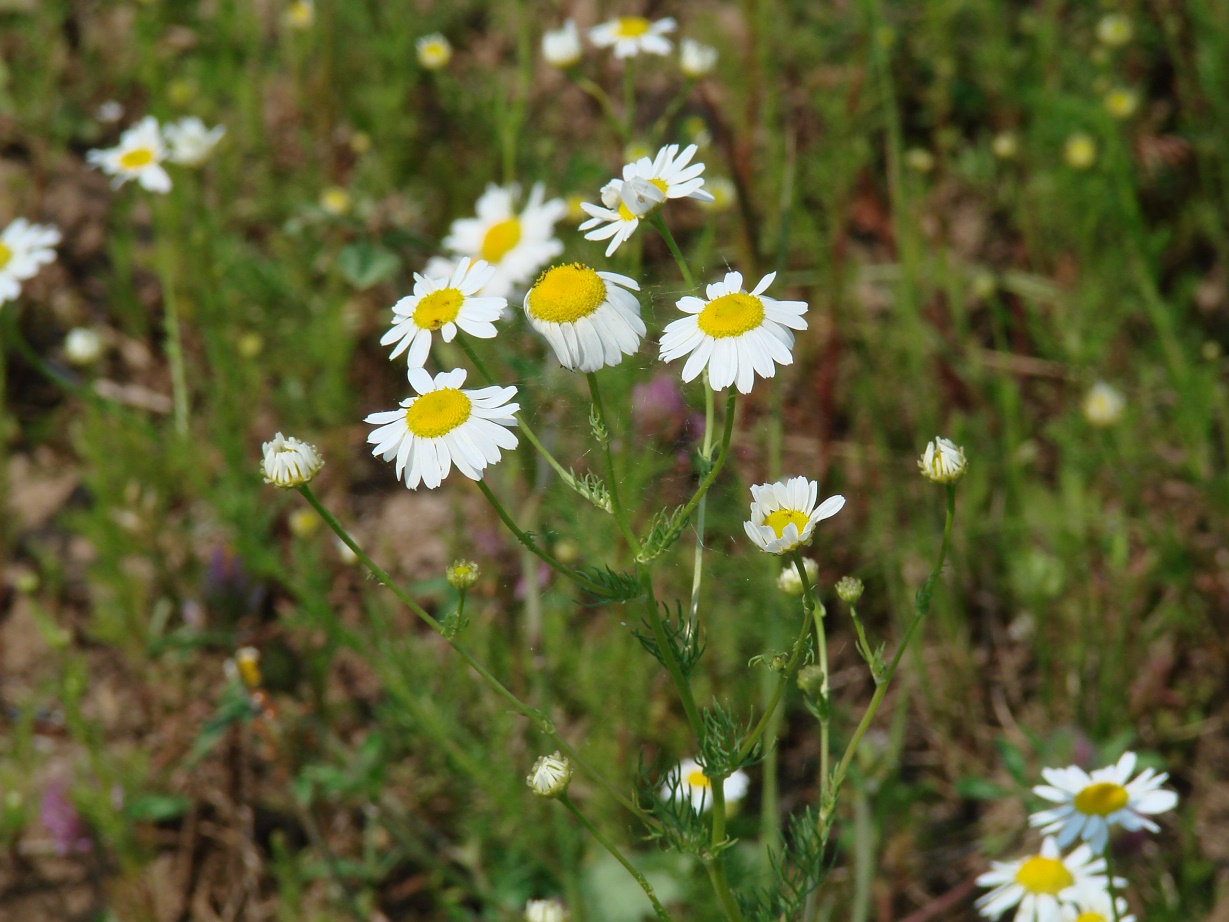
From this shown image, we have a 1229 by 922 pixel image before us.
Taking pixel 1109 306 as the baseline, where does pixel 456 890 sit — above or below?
below

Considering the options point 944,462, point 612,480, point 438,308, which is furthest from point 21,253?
point 944,462

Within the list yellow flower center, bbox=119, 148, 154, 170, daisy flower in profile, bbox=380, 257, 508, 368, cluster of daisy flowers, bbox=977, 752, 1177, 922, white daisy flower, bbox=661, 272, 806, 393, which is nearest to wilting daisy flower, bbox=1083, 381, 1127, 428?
cluster of daisy flowers, bbox=977, 752, 1177, 922

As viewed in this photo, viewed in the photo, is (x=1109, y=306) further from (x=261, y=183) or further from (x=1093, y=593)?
(x=261, y=183)

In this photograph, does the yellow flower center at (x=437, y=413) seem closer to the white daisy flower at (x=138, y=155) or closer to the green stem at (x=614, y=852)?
the green stem at (x=614, y=852)

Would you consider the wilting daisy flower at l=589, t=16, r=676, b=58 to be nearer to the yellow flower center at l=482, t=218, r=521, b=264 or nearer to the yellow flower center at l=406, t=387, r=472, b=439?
the yellow flower center at l=482, t=218, r=521, b=264

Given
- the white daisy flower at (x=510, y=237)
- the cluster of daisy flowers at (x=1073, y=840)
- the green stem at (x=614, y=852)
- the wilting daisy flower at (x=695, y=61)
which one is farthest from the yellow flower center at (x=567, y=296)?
the wilting daisy flower at (x=695, y=61)

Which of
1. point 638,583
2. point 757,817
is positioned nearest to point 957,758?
point 757,817

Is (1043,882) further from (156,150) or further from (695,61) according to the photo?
(156,150)
